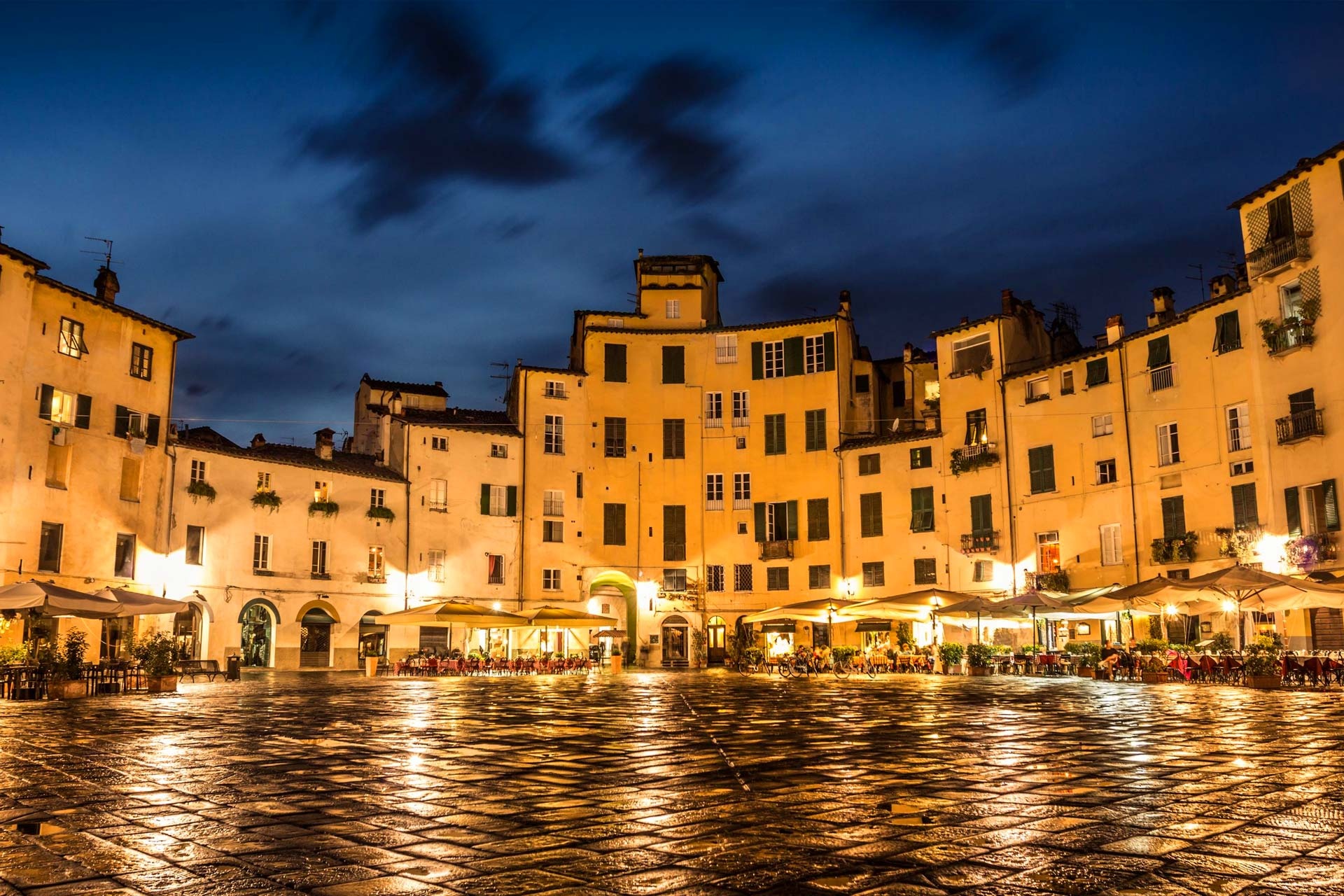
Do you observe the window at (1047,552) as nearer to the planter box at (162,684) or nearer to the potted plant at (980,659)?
the potted plant at (980,659)

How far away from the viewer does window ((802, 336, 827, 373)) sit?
48.9 metres

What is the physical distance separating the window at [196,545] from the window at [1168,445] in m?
31.8

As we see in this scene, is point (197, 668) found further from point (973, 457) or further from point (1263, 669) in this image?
point (973, 457)

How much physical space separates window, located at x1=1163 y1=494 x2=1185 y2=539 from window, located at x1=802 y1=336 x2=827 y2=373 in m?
16.6

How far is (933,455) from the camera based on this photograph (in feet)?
146

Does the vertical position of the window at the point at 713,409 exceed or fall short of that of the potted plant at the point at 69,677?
it exceeds it

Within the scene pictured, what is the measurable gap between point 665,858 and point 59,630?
32.2 metres

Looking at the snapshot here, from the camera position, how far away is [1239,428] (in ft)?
112

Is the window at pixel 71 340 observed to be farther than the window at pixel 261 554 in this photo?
No

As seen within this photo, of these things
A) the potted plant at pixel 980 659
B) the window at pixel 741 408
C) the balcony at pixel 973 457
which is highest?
the window at pixel 741 408

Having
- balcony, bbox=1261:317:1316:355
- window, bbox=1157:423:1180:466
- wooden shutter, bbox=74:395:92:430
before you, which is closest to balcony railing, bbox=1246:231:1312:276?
balcony, bbox=1261:317:1316:355

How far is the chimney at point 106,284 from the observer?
3694 cm

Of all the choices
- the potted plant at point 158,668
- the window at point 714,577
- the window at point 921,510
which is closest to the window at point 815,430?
the window at point 921,510

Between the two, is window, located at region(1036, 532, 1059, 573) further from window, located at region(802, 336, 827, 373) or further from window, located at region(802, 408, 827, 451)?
window, located at region(802, 336, 827, 373)
